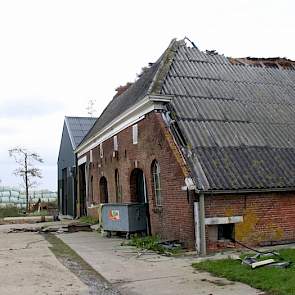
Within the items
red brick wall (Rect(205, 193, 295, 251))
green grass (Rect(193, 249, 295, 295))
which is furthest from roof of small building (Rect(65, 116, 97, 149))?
green grass (Rect(193, 249, 295, 295))

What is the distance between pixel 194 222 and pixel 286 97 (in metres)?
8.21

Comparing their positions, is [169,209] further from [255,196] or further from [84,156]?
[84,156]

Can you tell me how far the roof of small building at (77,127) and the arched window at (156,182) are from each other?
16.6 meters

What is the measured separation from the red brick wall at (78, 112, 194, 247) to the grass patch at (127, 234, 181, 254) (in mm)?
370

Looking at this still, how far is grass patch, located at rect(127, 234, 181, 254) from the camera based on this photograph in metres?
13.1

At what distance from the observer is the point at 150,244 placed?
1384 cm

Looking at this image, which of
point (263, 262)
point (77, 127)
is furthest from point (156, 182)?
point (77, 127)

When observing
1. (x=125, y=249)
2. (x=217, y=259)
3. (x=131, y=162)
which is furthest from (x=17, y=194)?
(x=217, y=259)

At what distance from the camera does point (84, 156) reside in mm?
28547

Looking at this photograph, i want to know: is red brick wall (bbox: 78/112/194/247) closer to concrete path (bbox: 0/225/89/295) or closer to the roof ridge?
the roof ridge

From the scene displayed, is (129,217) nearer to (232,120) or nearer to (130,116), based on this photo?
Answer: (130,116)

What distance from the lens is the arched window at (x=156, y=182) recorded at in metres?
15.5

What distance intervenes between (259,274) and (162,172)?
20.3 ft

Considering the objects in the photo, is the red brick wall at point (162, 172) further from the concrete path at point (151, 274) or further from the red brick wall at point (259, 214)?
the concrete path at point (151, 274)
